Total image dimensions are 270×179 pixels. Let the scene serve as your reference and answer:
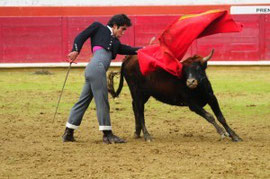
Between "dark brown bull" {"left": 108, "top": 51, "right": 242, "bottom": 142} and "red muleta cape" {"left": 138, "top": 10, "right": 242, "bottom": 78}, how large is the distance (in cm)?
11

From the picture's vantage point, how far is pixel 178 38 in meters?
6.32

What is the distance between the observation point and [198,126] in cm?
734

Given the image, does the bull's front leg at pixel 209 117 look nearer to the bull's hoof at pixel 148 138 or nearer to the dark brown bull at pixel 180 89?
the dark brown bull at pixel 180 89

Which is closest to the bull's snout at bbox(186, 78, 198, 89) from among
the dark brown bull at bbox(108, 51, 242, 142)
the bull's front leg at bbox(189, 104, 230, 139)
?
the dark brown bull at bbox(108, 51, 242, 142)

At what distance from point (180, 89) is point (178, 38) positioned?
0.45 metres

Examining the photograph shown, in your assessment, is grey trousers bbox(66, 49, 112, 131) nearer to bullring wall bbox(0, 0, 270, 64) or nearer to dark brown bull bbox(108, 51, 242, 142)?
dark brown bull bbox(108, 51, 242, 142)

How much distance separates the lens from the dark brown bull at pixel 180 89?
624 cm

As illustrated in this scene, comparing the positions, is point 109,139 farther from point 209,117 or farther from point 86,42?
point 86,42

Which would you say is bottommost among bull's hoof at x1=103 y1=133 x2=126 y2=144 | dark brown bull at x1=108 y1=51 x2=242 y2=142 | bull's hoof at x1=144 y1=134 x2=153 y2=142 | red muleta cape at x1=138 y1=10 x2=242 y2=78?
bull's hoof at x1=144 y1=134 x2=153 y2=142

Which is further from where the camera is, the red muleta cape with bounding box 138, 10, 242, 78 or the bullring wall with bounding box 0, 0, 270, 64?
the bullring wall with bounding box 0, 0, 270, 64

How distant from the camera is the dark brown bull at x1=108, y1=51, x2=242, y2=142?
6238mm

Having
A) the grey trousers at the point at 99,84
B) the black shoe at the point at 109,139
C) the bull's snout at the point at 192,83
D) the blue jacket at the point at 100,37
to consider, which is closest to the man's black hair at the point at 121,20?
the blue jacket at the point at 100,37

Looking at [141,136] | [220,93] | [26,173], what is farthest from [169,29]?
[220,93]

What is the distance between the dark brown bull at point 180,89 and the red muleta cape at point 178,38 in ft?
0.35
